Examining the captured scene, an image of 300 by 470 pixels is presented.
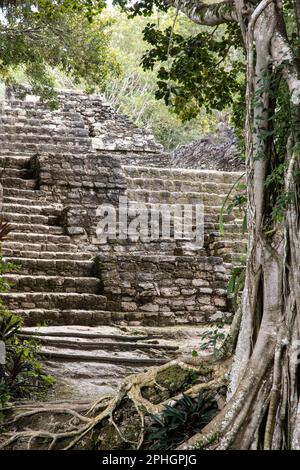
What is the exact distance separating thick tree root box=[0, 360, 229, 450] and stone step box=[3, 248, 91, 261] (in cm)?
497

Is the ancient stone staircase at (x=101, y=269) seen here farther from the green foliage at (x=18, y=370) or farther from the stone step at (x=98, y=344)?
the green foliage at (x=18, y=370)

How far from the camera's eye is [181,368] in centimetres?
478

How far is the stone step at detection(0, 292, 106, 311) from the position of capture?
859 centimetres

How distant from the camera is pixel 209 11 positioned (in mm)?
5543

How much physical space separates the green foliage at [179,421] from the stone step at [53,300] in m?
4.46

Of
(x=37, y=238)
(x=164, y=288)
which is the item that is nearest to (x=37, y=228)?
(x=37, y=238)

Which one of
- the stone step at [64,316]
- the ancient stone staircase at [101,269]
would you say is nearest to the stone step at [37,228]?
the ancient stone staircase at [101,269]

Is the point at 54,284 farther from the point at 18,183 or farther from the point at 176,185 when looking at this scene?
the point at 176,185

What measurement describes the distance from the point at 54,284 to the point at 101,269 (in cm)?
68

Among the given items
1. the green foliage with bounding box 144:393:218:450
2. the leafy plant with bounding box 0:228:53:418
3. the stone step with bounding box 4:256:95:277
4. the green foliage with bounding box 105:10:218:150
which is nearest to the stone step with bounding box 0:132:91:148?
the stone step with bounding box 4:256:95:277

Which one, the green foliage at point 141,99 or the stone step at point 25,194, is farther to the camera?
the green foliage at point 141,99

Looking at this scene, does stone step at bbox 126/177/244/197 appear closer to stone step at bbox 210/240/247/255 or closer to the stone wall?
stone step at bbox 210/240/247/255

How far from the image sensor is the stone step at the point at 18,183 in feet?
38.8
